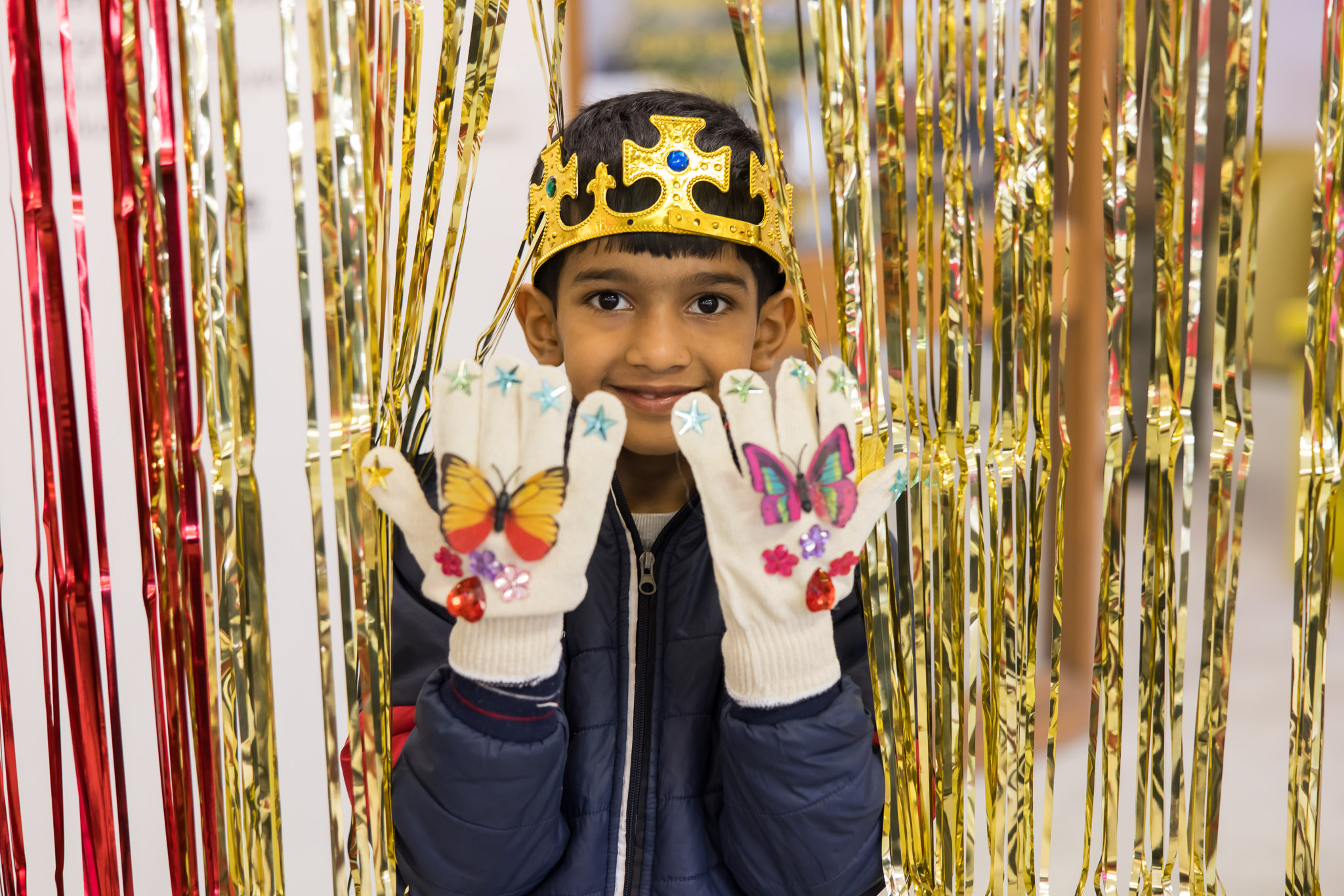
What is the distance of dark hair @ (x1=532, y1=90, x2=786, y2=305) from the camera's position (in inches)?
28.8

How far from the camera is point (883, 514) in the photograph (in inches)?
A: 24.4

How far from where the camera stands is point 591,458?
1.88 feet

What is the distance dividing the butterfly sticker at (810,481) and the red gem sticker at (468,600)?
6.5 inches

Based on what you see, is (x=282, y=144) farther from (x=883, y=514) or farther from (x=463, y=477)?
(x=883, y=514)

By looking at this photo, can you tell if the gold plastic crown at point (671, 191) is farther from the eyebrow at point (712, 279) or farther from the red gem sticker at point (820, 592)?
the red gem sticker at point (820, 592)

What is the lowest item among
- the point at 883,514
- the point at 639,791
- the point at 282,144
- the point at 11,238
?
the point at 639,791

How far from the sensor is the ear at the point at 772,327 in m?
0.81

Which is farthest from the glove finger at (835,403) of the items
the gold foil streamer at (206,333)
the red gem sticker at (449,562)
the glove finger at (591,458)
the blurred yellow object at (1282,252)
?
the blurred yellow object at (1282,252)

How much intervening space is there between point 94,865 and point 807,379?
1.71 ft

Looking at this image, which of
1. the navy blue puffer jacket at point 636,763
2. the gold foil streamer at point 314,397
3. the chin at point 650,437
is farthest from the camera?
the chin at point 650,437

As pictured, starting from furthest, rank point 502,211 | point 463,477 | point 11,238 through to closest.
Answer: point 502,211, point 11,238, point 463,477

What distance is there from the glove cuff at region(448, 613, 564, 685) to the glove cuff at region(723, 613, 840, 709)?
11cm

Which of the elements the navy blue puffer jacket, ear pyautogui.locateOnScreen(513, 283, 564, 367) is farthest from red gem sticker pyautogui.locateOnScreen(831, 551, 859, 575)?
ear pyautogui.locateOnScreen(513, 283, 564, 367)

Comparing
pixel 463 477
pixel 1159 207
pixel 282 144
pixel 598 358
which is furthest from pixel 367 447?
pixel 282 144
